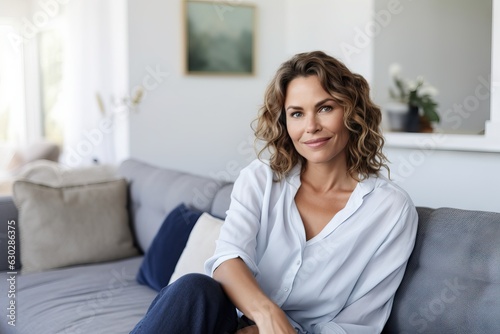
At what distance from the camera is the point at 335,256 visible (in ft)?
5.37

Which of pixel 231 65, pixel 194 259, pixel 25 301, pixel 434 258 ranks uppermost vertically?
pixel 231 65

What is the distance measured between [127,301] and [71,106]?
3236 millimetres

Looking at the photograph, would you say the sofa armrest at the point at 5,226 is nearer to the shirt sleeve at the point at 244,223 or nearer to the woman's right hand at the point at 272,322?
the shirt sleeve at the point at 244,223

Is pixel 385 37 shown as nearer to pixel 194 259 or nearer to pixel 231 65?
pixel 231 65

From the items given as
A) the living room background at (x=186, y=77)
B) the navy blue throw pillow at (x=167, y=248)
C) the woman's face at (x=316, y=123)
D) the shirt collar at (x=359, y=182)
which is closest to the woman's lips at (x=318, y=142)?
the woman's face at (x=316, y=123)

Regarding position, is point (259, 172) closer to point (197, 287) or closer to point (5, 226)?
point (197, 287)

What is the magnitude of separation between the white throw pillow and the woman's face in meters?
0.58

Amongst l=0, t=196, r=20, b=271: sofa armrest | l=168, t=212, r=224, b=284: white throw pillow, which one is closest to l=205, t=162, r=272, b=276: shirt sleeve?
l=168, t=212, r=224, b=284: white throw pillow

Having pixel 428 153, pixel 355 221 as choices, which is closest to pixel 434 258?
pixel 355 221

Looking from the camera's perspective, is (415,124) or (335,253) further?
(415,124)

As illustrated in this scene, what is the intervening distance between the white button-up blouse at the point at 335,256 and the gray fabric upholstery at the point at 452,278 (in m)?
0.05

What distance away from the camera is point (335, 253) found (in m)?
1.64

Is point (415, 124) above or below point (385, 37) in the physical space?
below

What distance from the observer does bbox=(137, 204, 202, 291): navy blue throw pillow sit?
2.39 m
